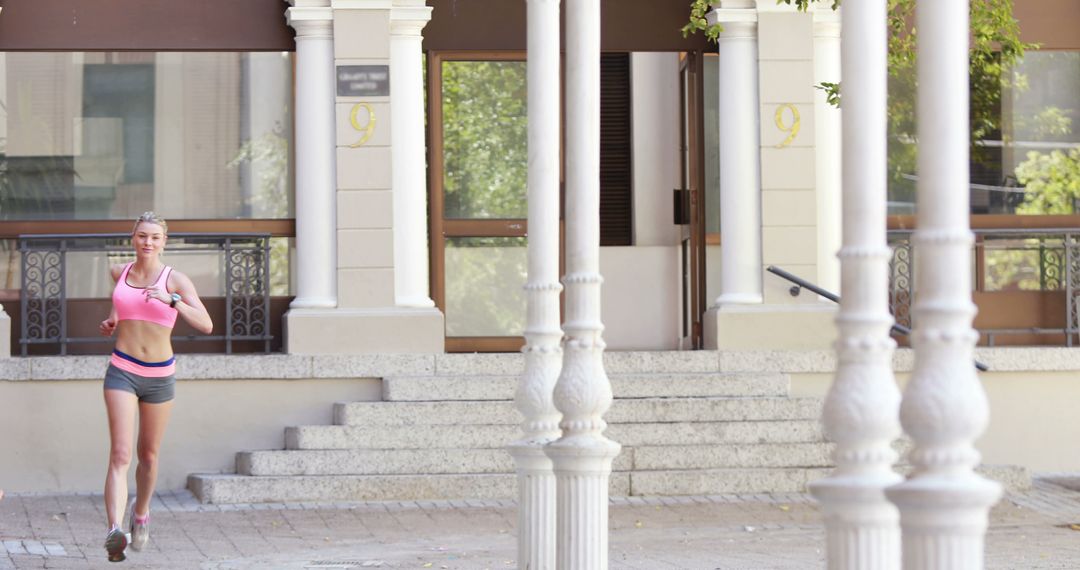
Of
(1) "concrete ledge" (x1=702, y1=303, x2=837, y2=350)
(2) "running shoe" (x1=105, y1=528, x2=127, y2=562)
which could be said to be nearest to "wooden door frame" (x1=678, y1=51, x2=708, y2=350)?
(1) "concrete ledge" (x1=702, y1=303, x2=837, y2=350)

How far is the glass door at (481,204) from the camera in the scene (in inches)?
562

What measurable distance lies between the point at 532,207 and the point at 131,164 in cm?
709

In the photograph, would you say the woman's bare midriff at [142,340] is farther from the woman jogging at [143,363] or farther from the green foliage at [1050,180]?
the green foliage at [1050,180]

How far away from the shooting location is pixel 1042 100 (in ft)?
47.4

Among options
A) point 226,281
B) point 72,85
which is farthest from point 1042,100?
point 72,85

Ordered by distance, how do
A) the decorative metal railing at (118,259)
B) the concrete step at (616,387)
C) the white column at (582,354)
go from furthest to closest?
1. the decorative metal railing at (118,259)
2. the concrete step at (616,387)
3. the white column at (582,354)

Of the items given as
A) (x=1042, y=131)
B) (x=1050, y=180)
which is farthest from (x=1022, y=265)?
(x=1042, y=131)

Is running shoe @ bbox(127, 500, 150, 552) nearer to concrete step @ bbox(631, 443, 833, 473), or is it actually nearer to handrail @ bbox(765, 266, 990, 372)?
concrete step @ bbox(631, 443, 833, 473)

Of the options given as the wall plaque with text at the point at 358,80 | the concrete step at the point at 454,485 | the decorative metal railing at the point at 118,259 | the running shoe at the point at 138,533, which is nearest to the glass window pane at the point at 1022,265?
the concrete step at the point at 454,485

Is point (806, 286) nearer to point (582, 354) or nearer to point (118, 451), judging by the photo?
point (118, 451)

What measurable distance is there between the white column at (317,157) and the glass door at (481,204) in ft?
3.56

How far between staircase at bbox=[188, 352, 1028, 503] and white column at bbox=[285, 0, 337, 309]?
1172 millimetres

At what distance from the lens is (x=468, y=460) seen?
1178 cm

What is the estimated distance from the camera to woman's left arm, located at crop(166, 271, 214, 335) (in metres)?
8.67
